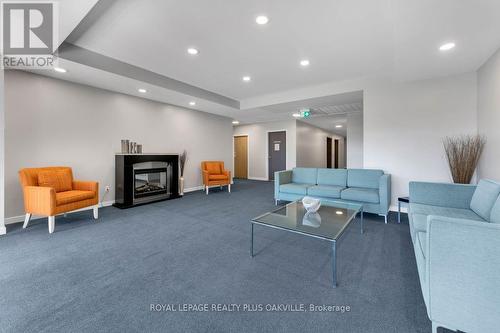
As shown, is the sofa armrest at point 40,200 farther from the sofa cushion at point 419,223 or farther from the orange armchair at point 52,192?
the sofa cushion at point 419,223

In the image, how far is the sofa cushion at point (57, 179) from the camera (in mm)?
3268

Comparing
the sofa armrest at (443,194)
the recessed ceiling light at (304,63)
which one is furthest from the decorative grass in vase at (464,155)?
the recessed ceiling light at (304,63)

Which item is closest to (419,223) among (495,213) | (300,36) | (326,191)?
(495,213)

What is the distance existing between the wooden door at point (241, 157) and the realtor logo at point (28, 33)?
680cm

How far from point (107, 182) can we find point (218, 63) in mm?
3316

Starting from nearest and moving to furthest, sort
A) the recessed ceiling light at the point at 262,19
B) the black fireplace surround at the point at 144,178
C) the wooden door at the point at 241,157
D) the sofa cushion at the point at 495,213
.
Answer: the sofa cushion at the point at 495,213 → the recessed ceiling light at the point at 262,19 → the black fireplace surround at the point at 144,178 → the wooden door at the point at 241,157

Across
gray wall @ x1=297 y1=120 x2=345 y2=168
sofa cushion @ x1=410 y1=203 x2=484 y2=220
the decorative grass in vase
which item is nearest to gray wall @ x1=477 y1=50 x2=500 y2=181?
the decorative grass in vase

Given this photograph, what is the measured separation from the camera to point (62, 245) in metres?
2.49

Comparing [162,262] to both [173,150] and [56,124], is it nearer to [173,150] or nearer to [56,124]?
[56,124]

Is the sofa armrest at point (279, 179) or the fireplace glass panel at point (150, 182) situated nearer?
the sofa armrest at point (279, 179)

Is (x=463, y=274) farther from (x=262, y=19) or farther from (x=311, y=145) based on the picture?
(x=311, y=145)

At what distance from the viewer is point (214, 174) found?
629 centimetres

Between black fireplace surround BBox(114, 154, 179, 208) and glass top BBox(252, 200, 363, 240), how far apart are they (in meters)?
3.27

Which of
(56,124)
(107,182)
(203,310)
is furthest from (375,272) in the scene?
(56,124)
